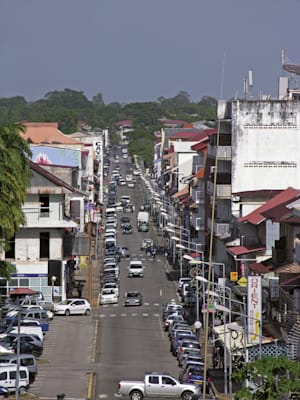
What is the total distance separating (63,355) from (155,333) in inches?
387

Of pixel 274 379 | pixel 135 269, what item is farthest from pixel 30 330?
pixel 274 379

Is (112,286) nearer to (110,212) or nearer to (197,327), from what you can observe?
(197,327)

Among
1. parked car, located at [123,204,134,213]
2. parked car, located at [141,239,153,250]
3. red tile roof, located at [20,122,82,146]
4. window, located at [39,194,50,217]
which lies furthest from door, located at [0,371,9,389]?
parked car, located at [123,204,134,213]

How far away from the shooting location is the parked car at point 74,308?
285ft

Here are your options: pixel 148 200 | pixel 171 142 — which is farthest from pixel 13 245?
pixel 148 200

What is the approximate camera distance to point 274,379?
33.7 metres

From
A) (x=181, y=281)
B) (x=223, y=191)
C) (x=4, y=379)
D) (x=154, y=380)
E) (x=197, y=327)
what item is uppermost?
(x=223, y=191)

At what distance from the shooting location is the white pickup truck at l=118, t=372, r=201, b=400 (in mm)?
→ 57031

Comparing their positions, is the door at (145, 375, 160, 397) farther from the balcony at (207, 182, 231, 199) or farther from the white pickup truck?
the balcony at (207, 182, 231, 199)

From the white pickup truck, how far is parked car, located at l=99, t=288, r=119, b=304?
35.0 meters

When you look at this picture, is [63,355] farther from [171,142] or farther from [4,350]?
[171,142]

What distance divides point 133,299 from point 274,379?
58.0 m

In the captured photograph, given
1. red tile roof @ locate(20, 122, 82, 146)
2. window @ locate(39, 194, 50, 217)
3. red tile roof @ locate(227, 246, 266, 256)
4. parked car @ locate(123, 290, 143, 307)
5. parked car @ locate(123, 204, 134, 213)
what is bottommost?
parked car @ locate(123, 204, 134, 213)

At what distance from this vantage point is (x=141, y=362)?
67.4 m
